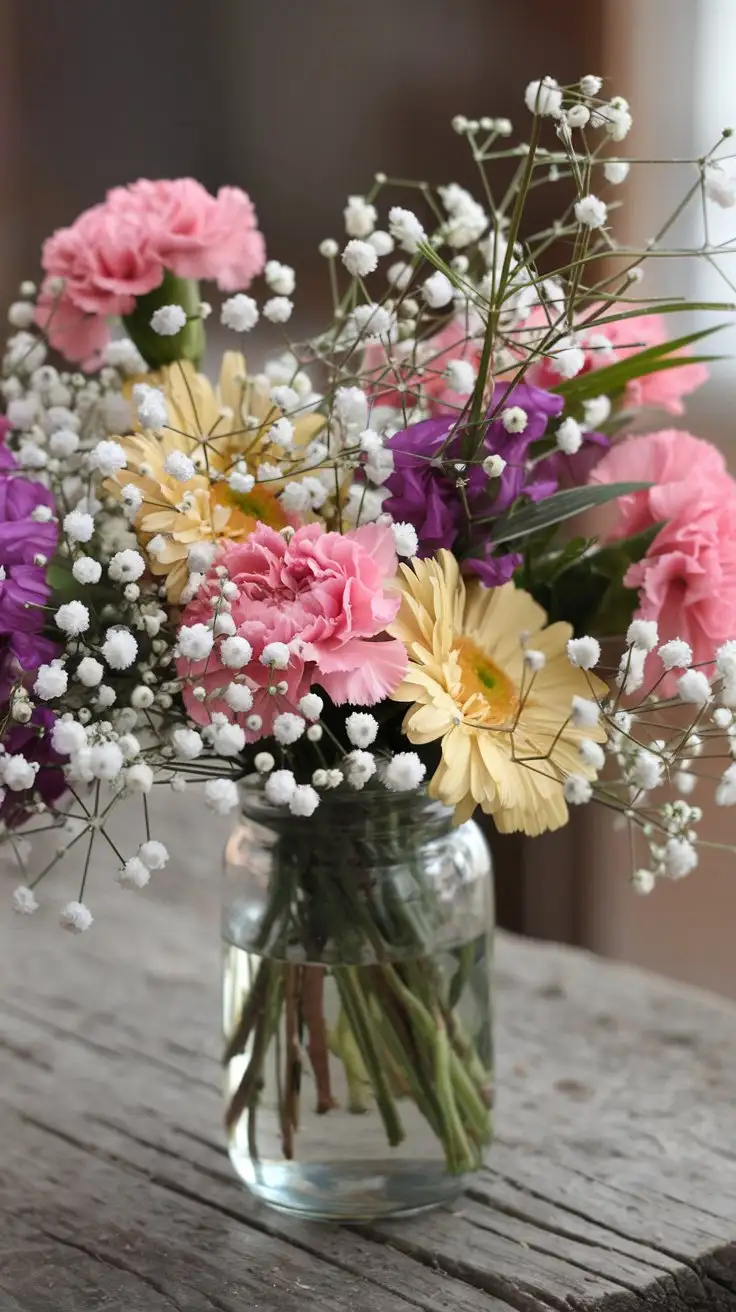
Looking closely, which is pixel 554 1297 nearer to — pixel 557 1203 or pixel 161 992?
pixel 557 1203

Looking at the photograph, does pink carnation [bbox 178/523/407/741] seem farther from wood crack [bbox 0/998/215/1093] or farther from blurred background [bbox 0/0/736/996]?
blurred background [bbox 0/0/736/996]

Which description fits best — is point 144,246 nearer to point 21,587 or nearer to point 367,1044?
point 21,587

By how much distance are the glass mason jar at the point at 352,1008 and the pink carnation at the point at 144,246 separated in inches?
9.8

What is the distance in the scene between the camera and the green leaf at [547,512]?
634mm

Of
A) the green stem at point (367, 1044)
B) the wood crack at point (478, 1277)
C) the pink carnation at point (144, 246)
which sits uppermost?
the pink carnation at point (144, 246)

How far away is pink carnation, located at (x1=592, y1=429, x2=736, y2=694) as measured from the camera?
632 millimetres

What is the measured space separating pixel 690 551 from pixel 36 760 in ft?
0.99

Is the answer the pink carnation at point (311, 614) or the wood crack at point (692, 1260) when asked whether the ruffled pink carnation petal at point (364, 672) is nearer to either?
the pink carnation at point (311, 614)

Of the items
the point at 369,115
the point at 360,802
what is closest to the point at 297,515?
the point at 360,802

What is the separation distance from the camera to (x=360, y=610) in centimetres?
56

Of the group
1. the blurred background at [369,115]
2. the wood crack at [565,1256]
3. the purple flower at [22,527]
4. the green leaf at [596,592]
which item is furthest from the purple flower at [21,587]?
the blurred background at [369,115]

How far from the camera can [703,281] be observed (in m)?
1.96

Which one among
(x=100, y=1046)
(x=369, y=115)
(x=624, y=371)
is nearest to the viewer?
(x=624, y=371)

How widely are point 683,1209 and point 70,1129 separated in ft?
1.13
